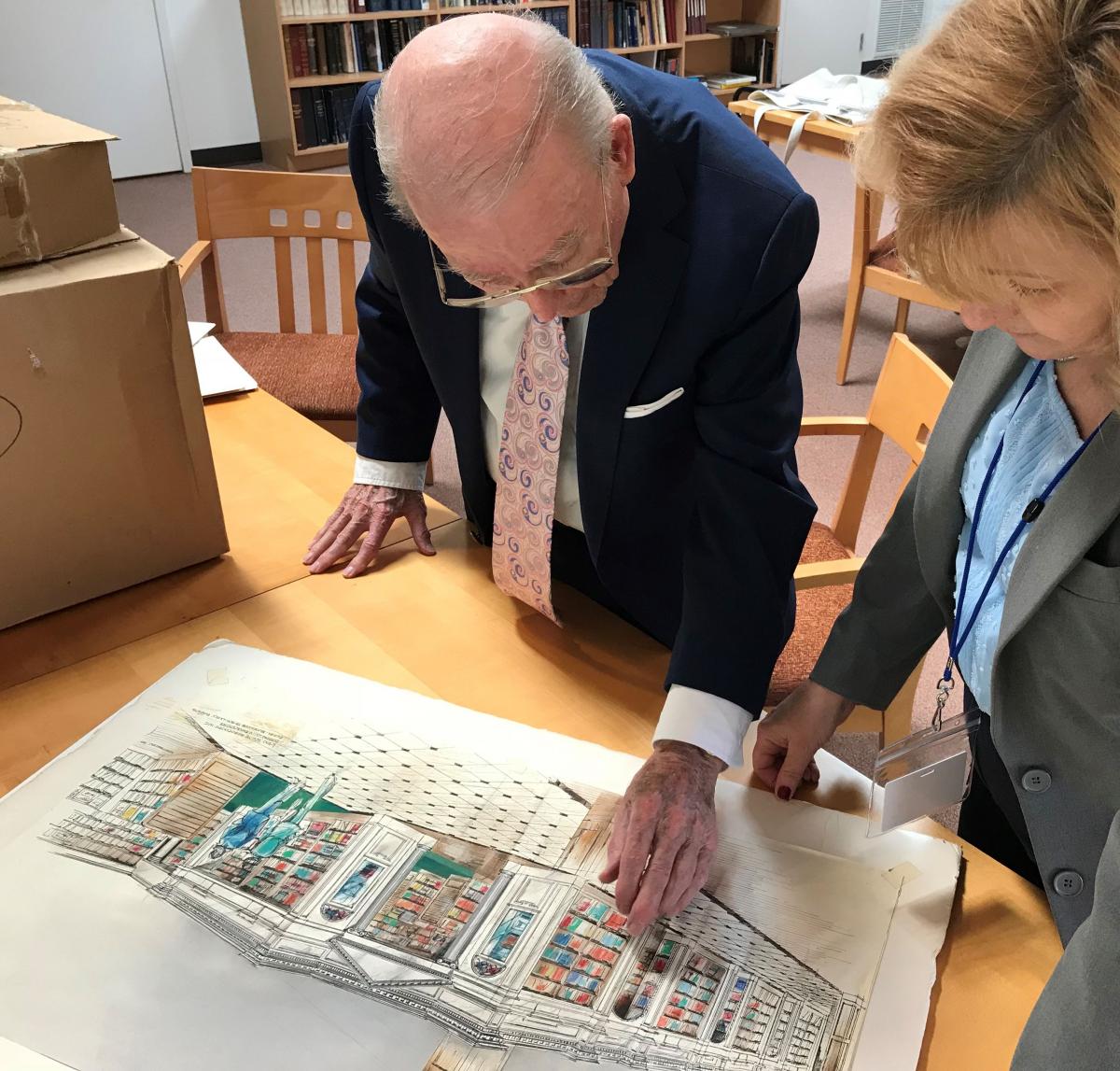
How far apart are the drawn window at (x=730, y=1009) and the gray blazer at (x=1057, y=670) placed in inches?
7.0

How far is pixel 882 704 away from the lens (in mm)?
1007

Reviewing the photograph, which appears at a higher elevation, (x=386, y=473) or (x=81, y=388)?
(x=81, y=388)

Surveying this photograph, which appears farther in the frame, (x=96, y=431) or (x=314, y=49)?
(x=314, y=49)

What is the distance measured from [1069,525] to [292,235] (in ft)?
6.70

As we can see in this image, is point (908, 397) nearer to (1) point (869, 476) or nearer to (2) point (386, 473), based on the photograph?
(1) point (869, 476)

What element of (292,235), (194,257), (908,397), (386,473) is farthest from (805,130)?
(386,473)

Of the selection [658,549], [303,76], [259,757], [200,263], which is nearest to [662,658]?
[658,549]

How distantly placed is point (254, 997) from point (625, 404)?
0.64 m

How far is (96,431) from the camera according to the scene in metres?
1.11

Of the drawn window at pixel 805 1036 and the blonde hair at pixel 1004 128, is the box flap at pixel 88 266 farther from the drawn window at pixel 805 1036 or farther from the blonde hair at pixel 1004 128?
the drawn window at pixel 805 1036

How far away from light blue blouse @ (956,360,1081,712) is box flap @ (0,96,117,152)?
838mm

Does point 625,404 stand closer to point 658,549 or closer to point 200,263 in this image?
point 658,549

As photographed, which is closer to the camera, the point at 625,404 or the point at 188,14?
the point at 625,404

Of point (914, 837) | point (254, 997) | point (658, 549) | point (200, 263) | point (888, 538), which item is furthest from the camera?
point (200, 263)
